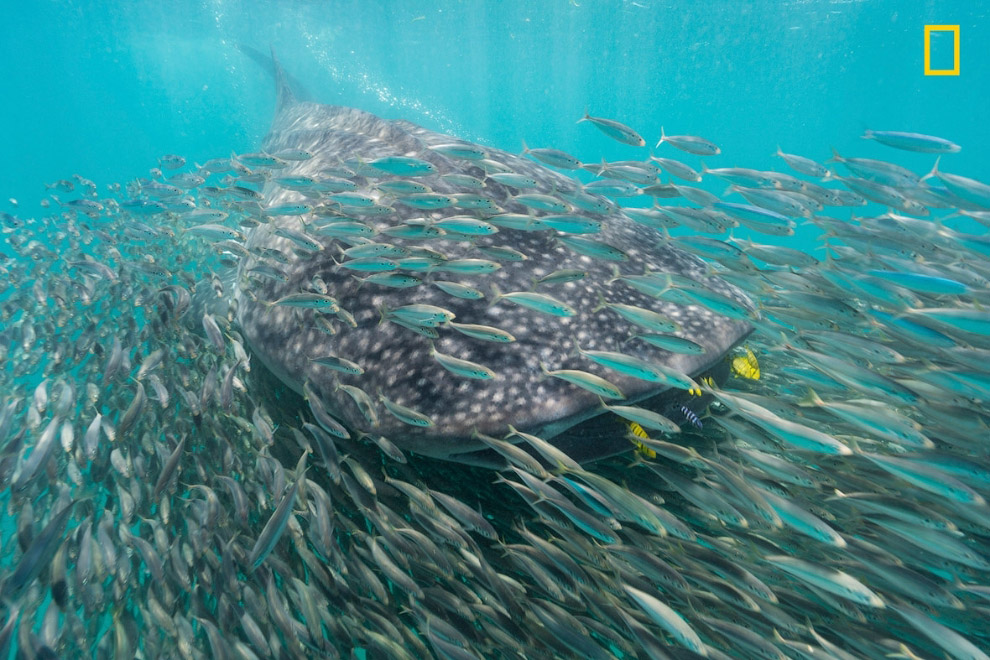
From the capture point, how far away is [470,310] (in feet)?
10.7

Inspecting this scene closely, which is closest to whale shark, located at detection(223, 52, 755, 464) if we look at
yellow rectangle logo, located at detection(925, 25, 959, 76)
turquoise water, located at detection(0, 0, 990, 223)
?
yellow rectangle logo, located at detection(925, 25, 959, 76)

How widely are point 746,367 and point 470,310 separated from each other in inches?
108

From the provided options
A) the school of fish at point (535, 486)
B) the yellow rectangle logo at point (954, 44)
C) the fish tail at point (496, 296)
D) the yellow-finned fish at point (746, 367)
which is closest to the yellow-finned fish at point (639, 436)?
the school of fish at point (535, 486)

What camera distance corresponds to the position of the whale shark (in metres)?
2.86

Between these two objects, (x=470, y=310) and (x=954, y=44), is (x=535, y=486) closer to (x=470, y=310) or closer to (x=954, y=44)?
(x=470, y=310)

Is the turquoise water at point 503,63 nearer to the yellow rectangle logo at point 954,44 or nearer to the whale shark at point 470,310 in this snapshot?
the yellow rectangle logo at point 954,44

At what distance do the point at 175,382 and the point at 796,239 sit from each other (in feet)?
174

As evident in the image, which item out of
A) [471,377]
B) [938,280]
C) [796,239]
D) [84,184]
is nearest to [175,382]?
[471,377]

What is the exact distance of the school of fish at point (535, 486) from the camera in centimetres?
246

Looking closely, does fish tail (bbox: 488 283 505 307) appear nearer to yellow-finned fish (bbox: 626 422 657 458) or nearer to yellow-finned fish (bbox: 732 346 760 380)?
yellow-finned fish (bbox: 626 422 657 458)

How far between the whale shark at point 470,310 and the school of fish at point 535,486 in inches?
1.4

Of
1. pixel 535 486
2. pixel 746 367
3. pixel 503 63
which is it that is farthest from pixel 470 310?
pixel 503 63

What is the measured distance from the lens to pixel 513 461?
8.63 ft

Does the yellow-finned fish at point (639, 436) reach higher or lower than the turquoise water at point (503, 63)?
lower
